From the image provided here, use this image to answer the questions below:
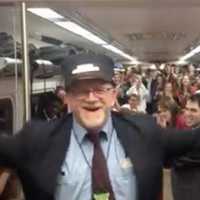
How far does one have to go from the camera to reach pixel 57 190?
1679 mm

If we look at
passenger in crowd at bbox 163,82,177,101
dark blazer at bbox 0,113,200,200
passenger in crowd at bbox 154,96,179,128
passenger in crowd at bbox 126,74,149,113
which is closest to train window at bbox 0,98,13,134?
passenger in crowd at bbox 154,96,179,128

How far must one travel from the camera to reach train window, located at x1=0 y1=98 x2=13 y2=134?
159 inches

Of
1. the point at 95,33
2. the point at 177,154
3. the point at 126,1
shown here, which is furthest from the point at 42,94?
the point at 177,154

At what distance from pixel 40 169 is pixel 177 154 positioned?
1.62ft

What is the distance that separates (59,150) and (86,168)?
0.37ft

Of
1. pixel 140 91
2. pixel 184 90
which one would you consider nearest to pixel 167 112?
pixel 184 90

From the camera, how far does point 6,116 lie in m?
4.09

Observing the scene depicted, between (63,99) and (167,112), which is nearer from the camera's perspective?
(63,99)

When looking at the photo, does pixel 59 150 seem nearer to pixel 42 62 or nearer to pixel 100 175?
pixel 100 175

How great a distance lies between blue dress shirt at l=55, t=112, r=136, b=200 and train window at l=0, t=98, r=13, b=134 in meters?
2.34

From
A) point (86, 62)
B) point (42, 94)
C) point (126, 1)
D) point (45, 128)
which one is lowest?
point (42, 94)

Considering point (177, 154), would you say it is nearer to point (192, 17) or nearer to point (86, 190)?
point (86, 190)

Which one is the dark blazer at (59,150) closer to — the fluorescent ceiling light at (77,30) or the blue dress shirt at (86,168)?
the blue dress shirt at (86,168)

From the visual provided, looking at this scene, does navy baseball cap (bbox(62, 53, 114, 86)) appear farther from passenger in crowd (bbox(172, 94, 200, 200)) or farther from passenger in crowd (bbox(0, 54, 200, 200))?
passenger in crowd (bbox(172, 94, 200, 200))
